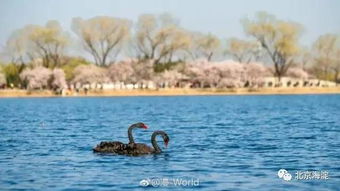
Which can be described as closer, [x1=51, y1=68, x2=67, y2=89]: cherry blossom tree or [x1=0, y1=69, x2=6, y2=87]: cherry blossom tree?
[x1=51, y1=68, x2=67, y2=89]: cherry blossom tree

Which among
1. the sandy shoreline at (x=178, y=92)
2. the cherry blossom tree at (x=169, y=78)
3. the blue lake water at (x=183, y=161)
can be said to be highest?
the cherry blossom tree at (x=169, y=78)

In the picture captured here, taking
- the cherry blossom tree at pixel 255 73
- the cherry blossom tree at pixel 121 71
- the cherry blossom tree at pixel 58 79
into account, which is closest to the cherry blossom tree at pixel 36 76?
the cherry blossom tree at pixel 58 79

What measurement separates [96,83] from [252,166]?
111 meters

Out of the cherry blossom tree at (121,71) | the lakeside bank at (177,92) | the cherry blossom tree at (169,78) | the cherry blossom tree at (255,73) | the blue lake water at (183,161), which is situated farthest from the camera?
the cherry blossom tree at (255,73)

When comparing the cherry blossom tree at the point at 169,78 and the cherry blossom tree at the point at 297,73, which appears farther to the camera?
the cherry blossom tree at the point at 297,73

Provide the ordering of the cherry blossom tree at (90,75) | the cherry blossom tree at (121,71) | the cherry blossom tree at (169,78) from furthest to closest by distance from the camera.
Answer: the cherry blossom tree at (169,78)
the cherry blossom tree at (121,71)
the cherry blossom tree at (90,75)

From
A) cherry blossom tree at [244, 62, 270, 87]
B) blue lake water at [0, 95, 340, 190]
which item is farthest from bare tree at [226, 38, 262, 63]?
blue lake water at [0, 95, 340, 190]

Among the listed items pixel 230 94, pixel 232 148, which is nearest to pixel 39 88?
pixel 230 94

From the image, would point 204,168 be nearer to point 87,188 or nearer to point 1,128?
point 87,188

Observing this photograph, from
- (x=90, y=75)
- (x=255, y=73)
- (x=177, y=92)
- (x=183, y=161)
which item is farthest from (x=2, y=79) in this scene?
(x=183, y=161)

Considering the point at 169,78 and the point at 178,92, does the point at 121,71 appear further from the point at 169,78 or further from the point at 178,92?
the point at 178,92

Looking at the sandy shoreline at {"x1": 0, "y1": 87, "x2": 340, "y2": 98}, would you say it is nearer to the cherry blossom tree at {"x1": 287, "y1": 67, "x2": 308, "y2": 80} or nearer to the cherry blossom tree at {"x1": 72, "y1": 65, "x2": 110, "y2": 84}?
the cherry blossom tree at {"x1": 72, "y1": 65, "x2": 110, "y2": 84}

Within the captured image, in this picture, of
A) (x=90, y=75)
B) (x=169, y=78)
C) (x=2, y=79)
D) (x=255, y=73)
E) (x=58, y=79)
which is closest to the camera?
(x=58, y=79)

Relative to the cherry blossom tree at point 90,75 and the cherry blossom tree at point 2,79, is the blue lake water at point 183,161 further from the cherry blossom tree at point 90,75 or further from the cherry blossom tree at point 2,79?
the cherry blossom tree at point 2,79
